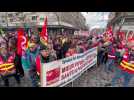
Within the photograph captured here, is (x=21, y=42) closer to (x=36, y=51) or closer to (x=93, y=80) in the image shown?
(x=36, y=51)

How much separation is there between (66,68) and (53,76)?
32cm

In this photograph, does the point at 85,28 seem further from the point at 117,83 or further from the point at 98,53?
the point at 117,83

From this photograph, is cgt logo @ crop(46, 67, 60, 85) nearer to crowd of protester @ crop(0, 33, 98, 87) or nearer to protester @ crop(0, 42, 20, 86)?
crowd of protester @ crop(0, 33, 98, 87)

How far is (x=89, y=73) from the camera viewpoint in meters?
8.70

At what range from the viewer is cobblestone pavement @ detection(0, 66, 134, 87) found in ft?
28.5

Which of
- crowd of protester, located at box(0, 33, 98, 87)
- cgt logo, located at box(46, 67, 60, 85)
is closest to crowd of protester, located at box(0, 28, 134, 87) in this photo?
crowd of protester, located at box(0, 33, 98, 87)

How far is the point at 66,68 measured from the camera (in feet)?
28.5

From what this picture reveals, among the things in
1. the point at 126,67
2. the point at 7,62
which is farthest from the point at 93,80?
the point at 7,62

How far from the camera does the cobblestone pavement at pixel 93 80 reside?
867 cm

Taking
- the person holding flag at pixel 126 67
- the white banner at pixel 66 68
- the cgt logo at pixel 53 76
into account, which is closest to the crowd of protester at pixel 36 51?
the white banner at pixel 66 68

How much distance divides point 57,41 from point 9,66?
1.10 m

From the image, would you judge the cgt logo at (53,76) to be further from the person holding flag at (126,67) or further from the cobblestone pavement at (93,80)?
the person holding flag at (126,67)

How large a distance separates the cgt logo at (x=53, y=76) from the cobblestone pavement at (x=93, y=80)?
0.32 m
